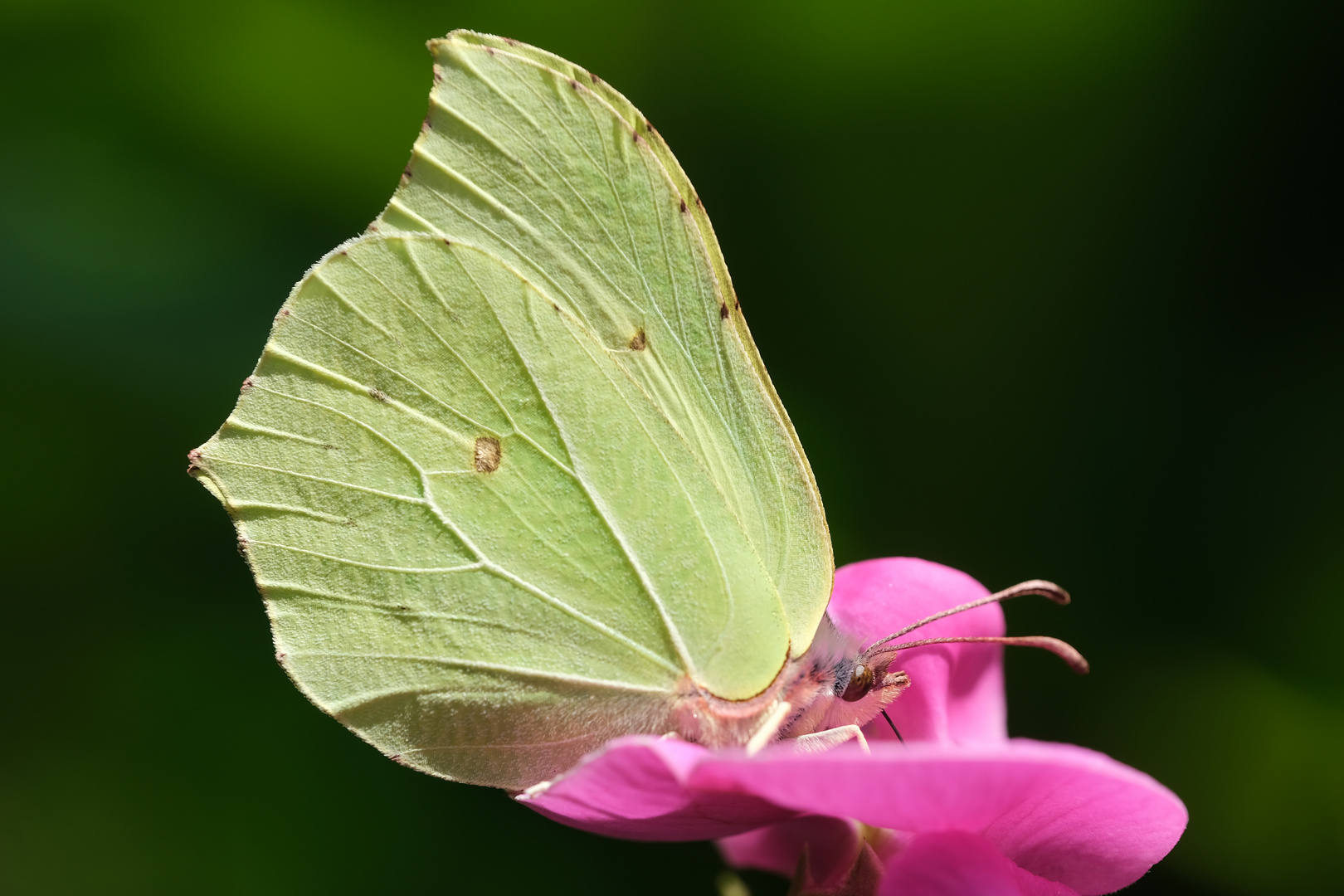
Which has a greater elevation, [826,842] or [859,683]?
[859,683]

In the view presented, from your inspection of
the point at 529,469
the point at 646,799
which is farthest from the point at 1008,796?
the point at 529,469

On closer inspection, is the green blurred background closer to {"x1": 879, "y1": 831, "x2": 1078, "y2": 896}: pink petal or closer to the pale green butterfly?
the pale green butterfly

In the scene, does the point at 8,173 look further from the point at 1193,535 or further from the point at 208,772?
the point at 1193,535

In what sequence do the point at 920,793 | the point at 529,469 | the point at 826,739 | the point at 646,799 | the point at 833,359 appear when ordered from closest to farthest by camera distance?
1. the point at 920,793
2. the point at 646,799
3. the point at 826,739
4. the point at 529,469
5. the point at 833,359

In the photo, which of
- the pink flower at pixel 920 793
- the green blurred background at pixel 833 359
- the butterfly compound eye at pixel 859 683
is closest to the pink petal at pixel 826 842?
the pink flower at pixel 920 793

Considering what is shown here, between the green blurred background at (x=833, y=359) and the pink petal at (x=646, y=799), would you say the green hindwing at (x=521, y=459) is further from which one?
the green blurred background at (x=833, y=359)

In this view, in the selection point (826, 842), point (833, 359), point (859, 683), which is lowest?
point (826, 842)

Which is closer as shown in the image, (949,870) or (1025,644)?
(949,870)

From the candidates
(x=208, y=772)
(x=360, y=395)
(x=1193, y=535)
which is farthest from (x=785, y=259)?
(x=208, y=772)

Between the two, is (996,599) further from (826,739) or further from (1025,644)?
(826,739)
